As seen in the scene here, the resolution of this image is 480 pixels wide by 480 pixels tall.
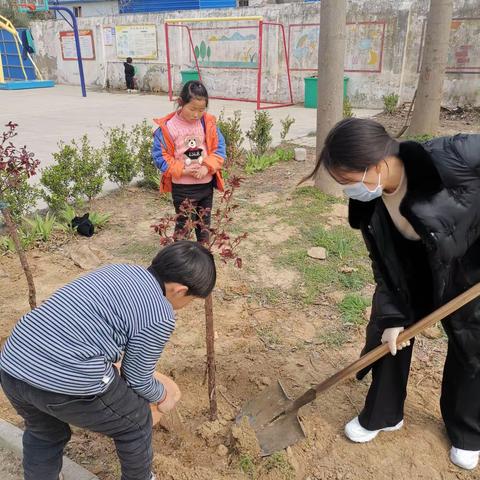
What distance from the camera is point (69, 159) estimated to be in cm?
484

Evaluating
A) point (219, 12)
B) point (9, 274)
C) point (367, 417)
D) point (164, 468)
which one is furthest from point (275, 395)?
point (219, 12)

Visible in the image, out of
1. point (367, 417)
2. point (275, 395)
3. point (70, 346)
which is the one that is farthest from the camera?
point (275, 395)

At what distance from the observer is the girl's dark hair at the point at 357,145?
150cm

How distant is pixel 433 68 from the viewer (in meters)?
7.23

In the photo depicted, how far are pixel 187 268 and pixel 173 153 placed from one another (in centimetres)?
196

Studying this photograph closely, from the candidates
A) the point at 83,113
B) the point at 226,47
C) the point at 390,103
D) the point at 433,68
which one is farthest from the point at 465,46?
the point at 83,113

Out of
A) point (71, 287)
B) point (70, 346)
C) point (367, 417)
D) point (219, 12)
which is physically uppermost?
point (219, 12)

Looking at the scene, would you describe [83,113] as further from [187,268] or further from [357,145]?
[357,145]

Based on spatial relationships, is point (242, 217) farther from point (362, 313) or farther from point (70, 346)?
point (70, 346)

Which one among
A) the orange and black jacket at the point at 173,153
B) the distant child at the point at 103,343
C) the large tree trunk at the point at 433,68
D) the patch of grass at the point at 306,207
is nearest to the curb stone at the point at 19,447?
the distant child at the point at 103,343

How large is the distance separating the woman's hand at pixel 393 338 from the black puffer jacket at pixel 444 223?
17 centimetres

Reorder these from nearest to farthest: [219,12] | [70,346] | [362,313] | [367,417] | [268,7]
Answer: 1. [70,346]
2. [367,417]
3. [362,313]
4. [268,7]
5. [219,12]

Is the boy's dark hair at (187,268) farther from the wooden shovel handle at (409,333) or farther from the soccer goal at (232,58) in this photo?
the soccer goal at (232,58)

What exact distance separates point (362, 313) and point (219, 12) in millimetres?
13115
